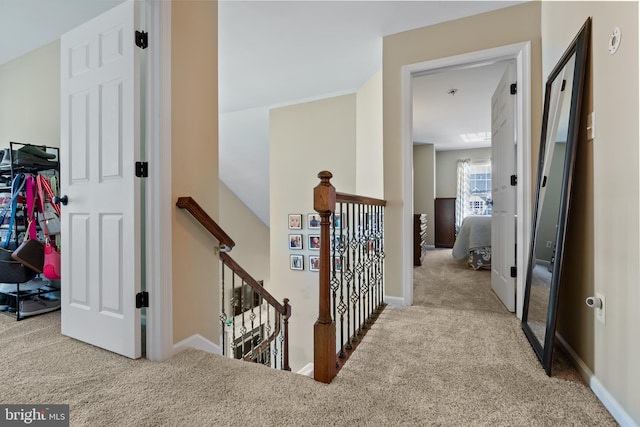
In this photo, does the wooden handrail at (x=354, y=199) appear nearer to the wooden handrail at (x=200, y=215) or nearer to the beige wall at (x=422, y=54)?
the beige wall at (x=422, y=54)

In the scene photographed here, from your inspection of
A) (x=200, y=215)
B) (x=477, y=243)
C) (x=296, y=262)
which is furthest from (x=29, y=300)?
(x=477, y=243)

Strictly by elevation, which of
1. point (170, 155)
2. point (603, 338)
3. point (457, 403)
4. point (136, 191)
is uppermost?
point (170, 155)

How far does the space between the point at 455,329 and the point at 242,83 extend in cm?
359

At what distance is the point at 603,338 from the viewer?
134 centimetres

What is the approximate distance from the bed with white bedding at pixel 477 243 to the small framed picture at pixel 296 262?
7.63 feet

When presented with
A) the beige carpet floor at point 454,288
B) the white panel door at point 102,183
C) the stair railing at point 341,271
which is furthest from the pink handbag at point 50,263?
the beige carpet floor at point 454,288

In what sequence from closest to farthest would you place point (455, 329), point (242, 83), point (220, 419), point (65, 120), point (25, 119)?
point (220, 419) < point (65, 120) < point (455, 329) < point (25, 119) < point (242, 83)

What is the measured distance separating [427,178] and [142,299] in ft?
22.0

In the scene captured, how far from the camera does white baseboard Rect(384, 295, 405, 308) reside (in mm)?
2648

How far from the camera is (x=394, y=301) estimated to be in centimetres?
267

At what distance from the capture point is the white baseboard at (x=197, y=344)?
5.85 feet

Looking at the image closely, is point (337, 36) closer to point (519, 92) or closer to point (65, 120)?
point (519, 92)

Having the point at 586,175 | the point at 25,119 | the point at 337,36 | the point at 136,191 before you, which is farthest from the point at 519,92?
the point at 25,119

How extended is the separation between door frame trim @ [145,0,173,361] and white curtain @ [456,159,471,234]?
23.2ft
